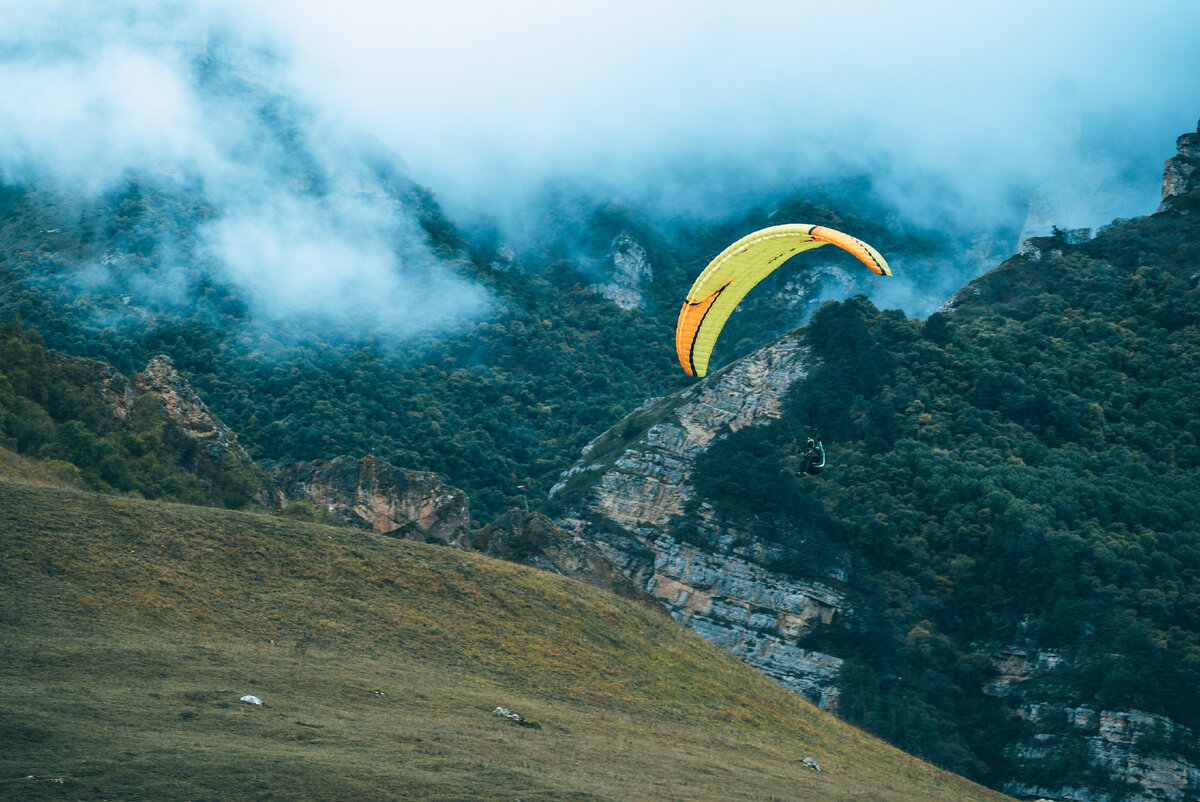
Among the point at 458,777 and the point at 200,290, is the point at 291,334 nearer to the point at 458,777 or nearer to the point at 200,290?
the point at 200,290

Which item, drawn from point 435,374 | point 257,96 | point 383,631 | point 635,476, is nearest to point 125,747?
point 383,631

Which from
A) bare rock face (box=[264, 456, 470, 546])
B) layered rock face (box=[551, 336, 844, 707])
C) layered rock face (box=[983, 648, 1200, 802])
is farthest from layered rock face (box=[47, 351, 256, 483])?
layered rock face (box=[983, 648, 1200, 802])

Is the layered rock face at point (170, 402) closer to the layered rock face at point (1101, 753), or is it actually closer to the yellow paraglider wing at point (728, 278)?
the yellow paraglider wing at point (728, 278)

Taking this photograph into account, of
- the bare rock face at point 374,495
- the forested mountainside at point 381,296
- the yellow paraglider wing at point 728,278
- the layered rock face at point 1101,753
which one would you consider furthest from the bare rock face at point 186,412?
the layered rock face at point 1101,753

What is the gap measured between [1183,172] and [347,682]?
99.9 metres

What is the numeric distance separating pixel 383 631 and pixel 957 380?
62067mm

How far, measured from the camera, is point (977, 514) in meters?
77.4

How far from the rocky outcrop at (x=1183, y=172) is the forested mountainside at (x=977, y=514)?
1312 mm

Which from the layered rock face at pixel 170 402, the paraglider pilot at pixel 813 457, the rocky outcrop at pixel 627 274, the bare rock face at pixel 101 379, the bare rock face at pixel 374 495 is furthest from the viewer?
the rocky outcrop at pixel 627 274

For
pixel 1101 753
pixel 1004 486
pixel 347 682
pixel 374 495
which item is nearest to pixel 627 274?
pixel 1004 486

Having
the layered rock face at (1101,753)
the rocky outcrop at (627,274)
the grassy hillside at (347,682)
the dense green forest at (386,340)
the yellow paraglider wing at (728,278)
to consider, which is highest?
the rocky outcrop at (627,274)

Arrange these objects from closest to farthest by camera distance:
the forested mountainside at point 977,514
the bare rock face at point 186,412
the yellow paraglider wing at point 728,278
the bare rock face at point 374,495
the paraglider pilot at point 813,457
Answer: the paraglider pilot at point 813,457, the yellow paraglider wing at point 728,278, the forested mountainside at point 977,514, the bare rock face at point 374,495, the bare rock face at point 186,412

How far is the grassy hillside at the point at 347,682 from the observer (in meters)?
22.6

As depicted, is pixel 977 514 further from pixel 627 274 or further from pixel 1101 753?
pixel 627 274
